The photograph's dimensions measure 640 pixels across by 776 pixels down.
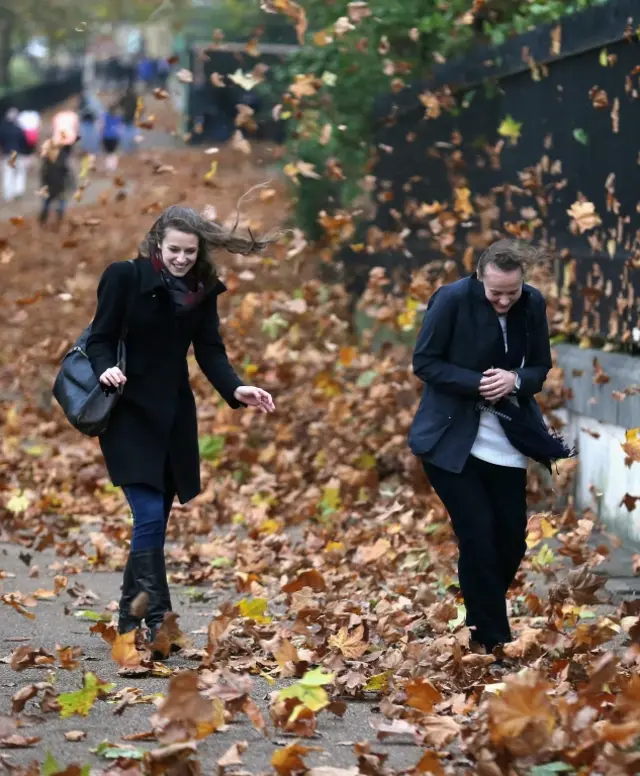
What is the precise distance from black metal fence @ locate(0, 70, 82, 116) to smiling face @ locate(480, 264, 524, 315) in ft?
191

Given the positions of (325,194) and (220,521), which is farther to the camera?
(325,194)

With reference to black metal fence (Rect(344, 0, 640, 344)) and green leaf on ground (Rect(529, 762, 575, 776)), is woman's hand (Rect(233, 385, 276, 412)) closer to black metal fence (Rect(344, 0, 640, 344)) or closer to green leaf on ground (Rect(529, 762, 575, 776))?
green leaf on ground (Rect(529, 762, 575, 776))

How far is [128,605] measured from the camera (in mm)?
6453

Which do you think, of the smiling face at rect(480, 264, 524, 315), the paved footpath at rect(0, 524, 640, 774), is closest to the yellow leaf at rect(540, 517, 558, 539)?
the paved footpath at rect(0, 524, 640, 774)

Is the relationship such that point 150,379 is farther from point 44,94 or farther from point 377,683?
point 44,94

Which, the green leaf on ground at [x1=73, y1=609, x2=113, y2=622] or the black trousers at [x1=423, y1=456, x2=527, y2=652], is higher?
the black trousers at [x1=423, y1=456, x2=527, y2=652]

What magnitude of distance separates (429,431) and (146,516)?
1155mm

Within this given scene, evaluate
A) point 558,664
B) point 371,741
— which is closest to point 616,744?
point 371,741

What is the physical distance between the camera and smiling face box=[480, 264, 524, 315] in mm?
6016

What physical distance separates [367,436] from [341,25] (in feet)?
8.64

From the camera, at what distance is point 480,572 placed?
6.20 meters

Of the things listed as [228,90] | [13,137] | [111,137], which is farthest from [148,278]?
[111,137]

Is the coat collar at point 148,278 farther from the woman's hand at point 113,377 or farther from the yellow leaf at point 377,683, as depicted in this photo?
the yellow leaf at point 377,683

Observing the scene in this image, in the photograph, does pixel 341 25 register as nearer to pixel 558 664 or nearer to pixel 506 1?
pixel 506 1
